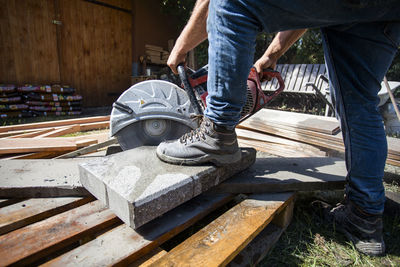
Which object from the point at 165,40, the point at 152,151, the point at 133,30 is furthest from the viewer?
the point at 165,40

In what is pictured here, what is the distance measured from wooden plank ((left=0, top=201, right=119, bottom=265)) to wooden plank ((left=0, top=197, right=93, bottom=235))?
49 millimetres

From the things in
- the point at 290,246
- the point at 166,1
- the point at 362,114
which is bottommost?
the point at 290,246

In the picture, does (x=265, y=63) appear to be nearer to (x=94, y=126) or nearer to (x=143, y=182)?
(x=143, y=182)

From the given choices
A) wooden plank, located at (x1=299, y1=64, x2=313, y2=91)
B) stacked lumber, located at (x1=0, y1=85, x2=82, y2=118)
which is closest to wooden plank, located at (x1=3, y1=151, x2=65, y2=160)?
stacked lumber, located at (x1=0, y1=85, x2=82, y2=118)

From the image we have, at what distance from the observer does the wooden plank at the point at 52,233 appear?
0.85 metres

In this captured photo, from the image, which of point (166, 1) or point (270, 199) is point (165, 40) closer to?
point (166, 1)

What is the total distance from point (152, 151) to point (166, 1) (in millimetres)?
6874

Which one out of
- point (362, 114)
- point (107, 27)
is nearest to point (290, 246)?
point (362, 114)

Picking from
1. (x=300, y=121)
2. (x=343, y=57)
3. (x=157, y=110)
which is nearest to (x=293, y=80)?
(x=300, y=121)

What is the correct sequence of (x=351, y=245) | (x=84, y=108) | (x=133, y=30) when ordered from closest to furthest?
(x=351, y=245), (x=84, y=108), (x=133, y=30)

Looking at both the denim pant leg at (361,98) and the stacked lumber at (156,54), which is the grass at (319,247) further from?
the stacked lumber at (156,54)

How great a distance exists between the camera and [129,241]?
0.94m

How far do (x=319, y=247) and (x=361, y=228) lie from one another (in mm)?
233

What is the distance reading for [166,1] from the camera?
6957 mm
